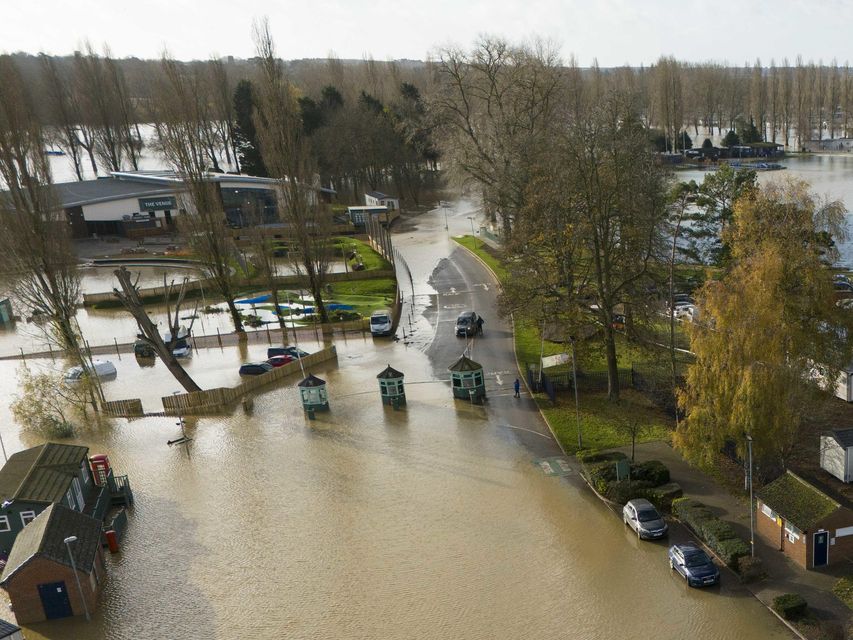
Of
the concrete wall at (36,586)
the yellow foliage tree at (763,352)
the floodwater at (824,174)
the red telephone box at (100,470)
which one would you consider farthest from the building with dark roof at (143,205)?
the yellow foliage tree at (763,352)

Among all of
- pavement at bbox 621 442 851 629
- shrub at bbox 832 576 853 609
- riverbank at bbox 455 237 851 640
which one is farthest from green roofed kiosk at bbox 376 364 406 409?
shrub at bbox 832 576 853 609

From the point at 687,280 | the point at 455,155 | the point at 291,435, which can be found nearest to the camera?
the point at 291,435

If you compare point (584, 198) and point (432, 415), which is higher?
point (584, 198)

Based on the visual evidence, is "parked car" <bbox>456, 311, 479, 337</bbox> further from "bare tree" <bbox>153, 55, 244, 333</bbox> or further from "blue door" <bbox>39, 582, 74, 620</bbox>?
"blue door" <bbox>39, 582, 74, 620</bbox>

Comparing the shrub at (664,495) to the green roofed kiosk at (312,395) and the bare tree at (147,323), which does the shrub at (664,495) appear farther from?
the bare tree at (147,323)

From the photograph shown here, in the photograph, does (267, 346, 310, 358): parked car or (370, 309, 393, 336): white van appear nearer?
(267, 346, 310, 358): parked car

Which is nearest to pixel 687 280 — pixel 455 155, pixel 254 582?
pixel 455 155

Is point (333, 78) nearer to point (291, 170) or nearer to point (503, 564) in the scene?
point (291, 170)
